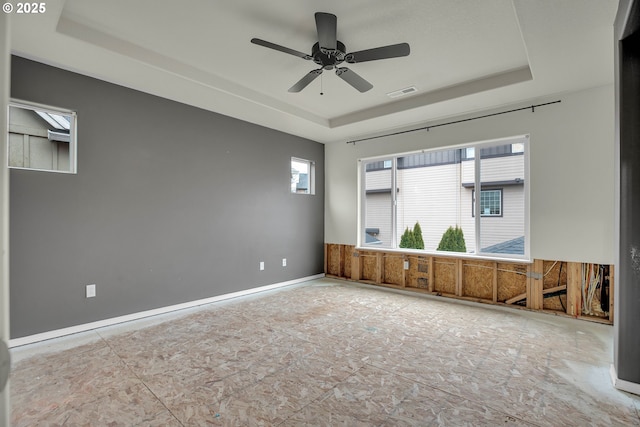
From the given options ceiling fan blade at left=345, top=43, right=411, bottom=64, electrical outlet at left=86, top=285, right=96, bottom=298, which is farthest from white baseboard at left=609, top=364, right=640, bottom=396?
electrical outlet at left=86, top=285, right=96, bottom=298

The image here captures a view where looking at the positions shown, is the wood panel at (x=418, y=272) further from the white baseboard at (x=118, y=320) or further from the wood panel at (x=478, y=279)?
the white baseboard at (x=118, y=320)

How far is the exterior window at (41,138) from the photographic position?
2982 mm

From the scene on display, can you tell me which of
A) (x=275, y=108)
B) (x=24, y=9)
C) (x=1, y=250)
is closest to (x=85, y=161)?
(x=24, y=9)

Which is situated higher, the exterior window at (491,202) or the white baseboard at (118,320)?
the exterior window at (491,202)

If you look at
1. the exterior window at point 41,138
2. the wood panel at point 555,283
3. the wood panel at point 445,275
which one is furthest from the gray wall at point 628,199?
the exterior window at point 41,138

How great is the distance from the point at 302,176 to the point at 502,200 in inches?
133

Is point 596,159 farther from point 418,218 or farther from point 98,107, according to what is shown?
point 98,107

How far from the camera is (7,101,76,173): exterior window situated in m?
2.98

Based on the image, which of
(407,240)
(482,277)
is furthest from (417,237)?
(482,277)

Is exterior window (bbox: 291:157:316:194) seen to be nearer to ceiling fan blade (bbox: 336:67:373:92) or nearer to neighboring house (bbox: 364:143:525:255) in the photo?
neighboring house (bbox: 364:143:525:255)

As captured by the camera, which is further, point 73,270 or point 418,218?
point 418,218

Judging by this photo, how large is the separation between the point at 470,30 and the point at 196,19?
95.5 inches

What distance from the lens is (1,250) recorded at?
660mm

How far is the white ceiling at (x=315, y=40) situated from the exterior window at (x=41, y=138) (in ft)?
1.67
